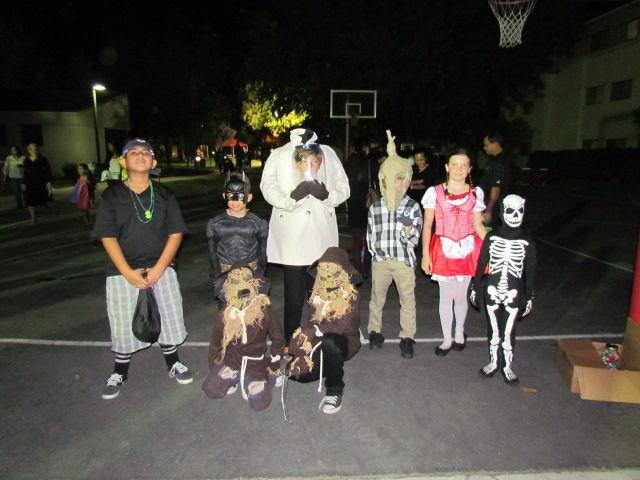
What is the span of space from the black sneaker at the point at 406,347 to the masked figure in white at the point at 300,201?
1.15 m

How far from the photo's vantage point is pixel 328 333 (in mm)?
3736

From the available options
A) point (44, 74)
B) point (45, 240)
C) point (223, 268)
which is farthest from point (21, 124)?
point (223, 268)

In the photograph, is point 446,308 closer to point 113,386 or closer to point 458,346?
point 458,346

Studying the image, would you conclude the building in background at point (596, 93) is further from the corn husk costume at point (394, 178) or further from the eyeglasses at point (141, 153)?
the eyeglasses at point (141, 153)

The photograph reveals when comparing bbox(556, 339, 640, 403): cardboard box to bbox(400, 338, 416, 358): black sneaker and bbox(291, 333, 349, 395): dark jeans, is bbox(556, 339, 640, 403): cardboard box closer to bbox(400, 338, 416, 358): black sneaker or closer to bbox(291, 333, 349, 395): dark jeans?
bbox(400, 338, 416, 358): black sneaker

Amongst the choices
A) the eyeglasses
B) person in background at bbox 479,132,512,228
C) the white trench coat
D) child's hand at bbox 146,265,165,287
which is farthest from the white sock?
the eyeglasses

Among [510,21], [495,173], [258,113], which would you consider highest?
[258,113]

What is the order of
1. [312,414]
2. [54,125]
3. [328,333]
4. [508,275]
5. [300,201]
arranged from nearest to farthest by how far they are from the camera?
1. [312,414]
2. [328,333]
3. [508,275]
4. [300,201]
5. [54,125]

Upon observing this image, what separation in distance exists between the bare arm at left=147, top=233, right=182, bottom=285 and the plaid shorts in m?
0.11

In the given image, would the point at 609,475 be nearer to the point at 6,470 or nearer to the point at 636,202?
the point at 6,470

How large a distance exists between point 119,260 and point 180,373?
1.14 m

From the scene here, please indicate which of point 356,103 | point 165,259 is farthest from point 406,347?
point 356,103

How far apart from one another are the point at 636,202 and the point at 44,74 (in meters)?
47.9

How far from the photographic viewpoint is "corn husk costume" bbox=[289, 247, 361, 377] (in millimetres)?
3740
